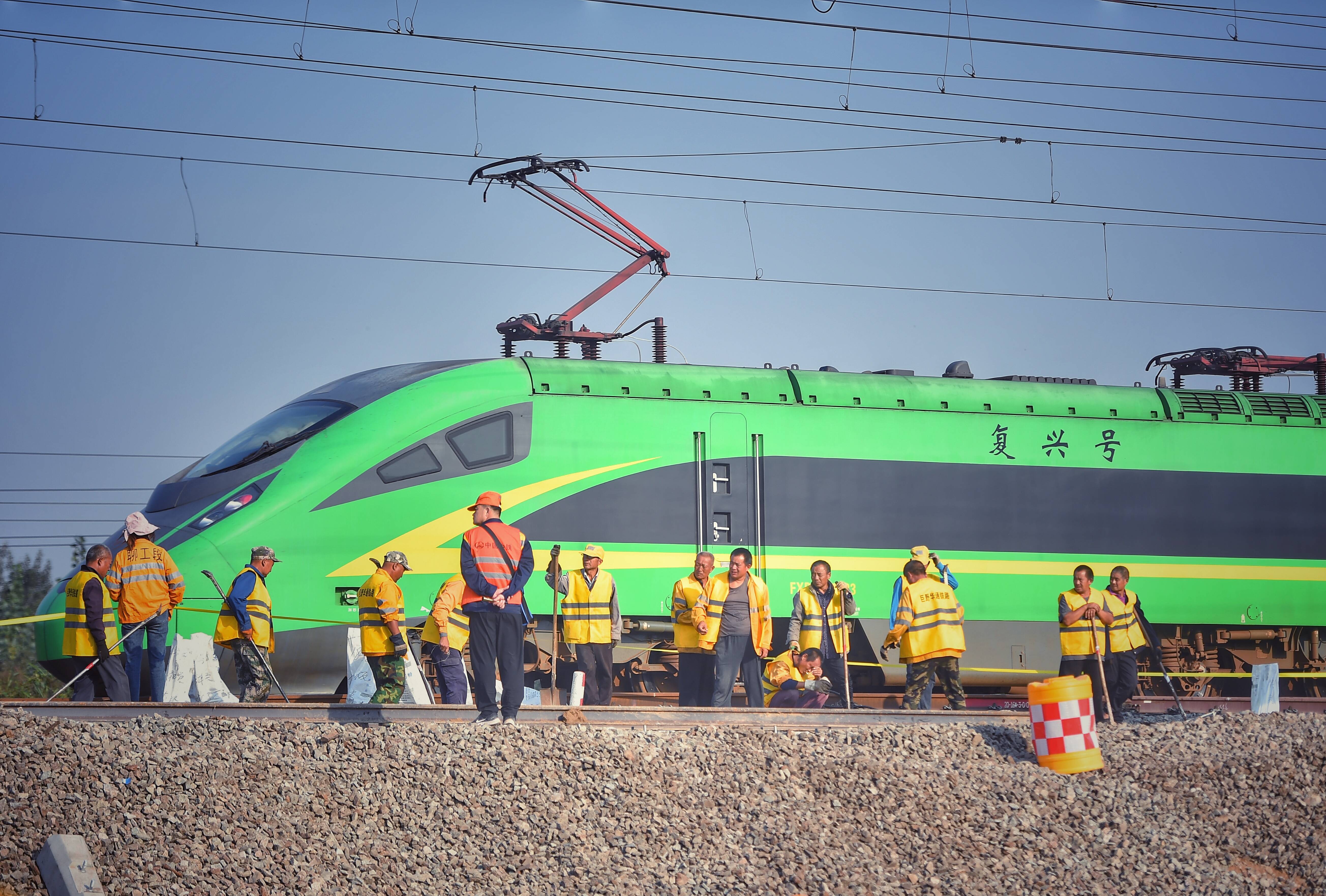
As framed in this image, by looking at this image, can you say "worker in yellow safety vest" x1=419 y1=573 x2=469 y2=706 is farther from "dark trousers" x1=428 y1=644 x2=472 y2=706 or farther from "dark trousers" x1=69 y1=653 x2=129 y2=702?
"dark trousers" x1=69 y1=653 x2=129 y2=702

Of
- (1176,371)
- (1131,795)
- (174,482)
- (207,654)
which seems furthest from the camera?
(1176,371)

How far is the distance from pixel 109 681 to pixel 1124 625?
955 centimetres

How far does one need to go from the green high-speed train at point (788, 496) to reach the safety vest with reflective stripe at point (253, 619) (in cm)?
56

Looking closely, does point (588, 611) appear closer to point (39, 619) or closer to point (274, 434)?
point (274, 434)

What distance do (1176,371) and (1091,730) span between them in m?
10.8

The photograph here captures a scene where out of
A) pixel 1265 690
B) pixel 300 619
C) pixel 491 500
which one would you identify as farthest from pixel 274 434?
pixel 1265 690

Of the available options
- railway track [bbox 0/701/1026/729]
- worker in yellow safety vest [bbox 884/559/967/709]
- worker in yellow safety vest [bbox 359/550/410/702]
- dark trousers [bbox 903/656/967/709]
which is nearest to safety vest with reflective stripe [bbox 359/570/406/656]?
worker in yellow safety vest [bbox 359/550/410/702]

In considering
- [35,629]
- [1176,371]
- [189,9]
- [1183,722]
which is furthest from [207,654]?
[1176,371]

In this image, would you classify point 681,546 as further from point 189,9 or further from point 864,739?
point 189,9

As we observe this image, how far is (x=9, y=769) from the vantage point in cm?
767

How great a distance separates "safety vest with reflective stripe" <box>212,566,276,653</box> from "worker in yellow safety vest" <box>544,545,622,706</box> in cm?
264

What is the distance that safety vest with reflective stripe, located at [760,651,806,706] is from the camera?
12.3 metres

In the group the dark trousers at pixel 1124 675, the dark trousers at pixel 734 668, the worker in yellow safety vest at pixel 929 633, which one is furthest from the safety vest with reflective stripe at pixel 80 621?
the dark trousers at pixel 1124 675

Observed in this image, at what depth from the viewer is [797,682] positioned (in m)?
12.2
